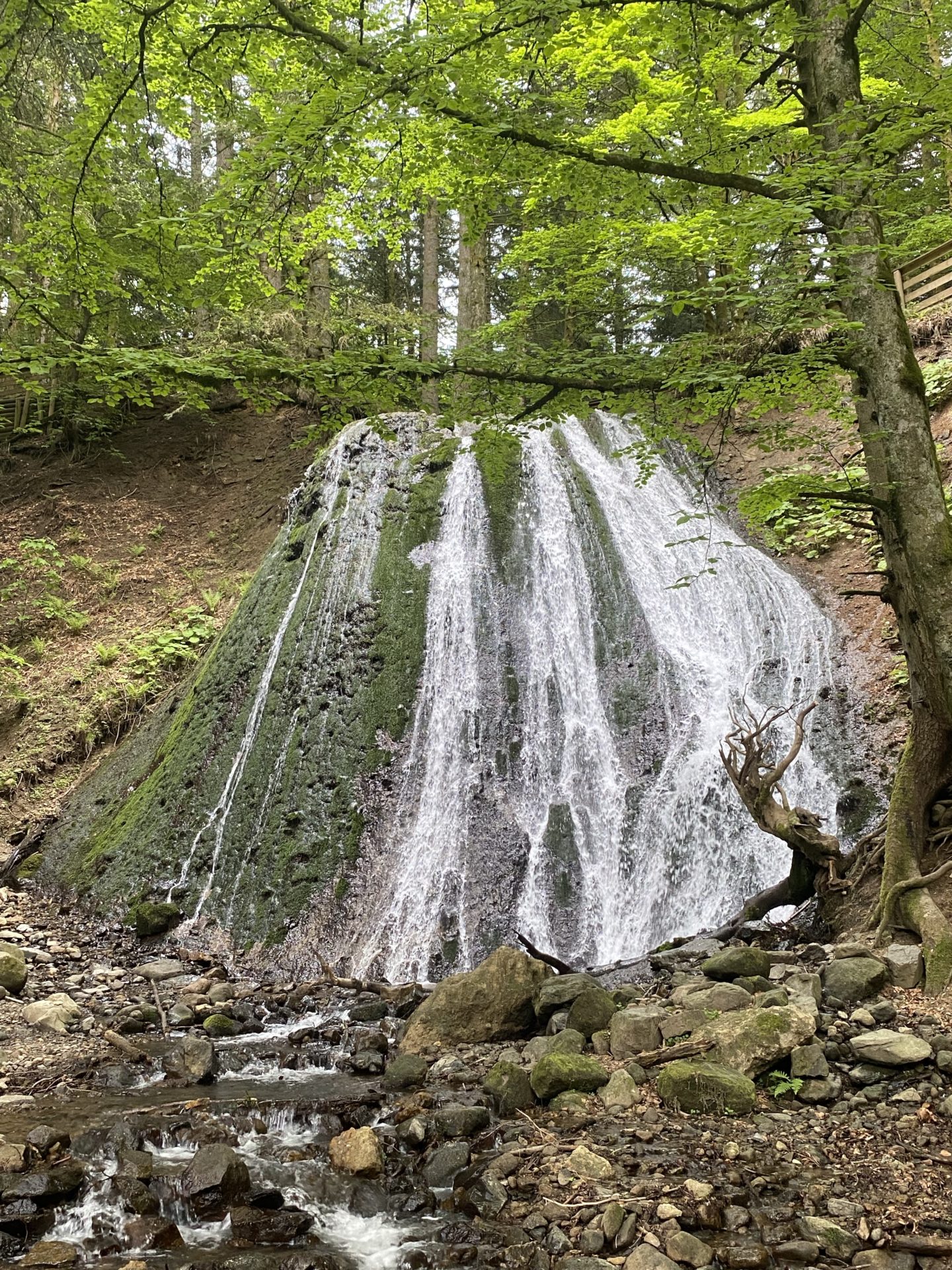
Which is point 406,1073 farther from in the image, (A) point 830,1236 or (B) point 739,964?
(A) point 830,1236

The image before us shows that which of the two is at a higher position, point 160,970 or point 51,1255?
point 51,1255

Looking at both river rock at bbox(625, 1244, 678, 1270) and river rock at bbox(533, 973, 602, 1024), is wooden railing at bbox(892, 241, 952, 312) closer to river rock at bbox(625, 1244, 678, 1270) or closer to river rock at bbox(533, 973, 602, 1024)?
river rock at bbox(533, 973, 602, 1024)

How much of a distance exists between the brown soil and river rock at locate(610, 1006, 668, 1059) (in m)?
9.67

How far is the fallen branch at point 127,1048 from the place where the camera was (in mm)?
5523

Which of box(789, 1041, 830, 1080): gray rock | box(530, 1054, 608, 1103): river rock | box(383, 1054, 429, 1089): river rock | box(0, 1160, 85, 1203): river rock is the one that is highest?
box(789, 1041, 830, 1080): gray rock

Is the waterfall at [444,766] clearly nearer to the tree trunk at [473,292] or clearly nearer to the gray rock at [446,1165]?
the tree trunk at [473,292]

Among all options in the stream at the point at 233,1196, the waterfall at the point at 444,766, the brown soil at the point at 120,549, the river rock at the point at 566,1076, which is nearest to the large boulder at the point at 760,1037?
the river rock at the point at 566,1076

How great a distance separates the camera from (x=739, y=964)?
5148 mm

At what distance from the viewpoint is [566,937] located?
805cm

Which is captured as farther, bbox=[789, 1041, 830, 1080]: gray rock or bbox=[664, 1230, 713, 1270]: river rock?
bbox=[789, 1041, 830, 1080]: gray rock

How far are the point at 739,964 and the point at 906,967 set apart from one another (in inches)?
40.9

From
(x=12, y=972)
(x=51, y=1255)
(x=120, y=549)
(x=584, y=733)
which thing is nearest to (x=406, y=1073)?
(x=51, y=1255)

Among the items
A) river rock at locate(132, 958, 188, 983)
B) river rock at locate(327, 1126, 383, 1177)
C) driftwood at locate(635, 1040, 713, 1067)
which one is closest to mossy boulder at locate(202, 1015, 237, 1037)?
river rock at locate(132, 958, 188, 983)

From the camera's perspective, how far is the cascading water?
27.5 ft
